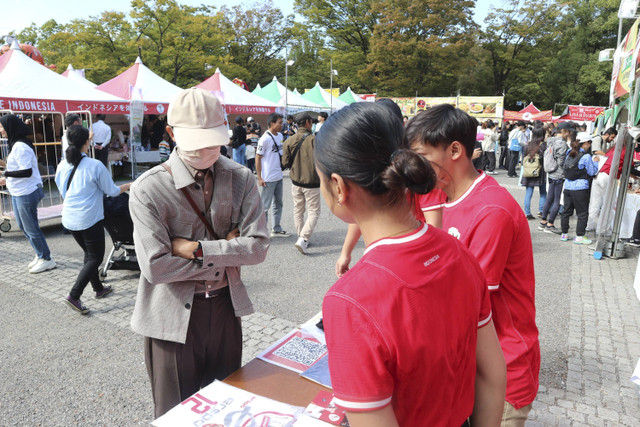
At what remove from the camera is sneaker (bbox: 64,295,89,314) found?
442 centimetres

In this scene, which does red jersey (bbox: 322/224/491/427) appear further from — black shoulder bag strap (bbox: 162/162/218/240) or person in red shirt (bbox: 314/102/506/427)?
black shoulder bag strap (bbox: 162/162/218/240)

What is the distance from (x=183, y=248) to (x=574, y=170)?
7.38m

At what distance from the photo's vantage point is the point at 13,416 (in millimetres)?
2969

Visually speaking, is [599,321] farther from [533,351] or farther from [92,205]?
[92,205]

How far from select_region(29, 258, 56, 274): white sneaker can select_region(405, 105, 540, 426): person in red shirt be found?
18.6 feet

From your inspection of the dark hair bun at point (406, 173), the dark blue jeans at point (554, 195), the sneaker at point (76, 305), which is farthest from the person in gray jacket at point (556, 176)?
the dark hair bun at point (406, 173)

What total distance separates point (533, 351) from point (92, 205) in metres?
4.30

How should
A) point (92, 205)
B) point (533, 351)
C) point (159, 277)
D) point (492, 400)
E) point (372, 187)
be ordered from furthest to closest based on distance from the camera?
point (92, 205) → point (159, 277) → point (533, 351) → point (492, 400) → point (372, 187)

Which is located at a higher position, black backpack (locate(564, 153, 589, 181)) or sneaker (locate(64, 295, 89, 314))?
black backpack (locate(564, 153, 589, 181))

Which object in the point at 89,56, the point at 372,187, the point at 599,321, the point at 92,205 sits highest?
the point at 89,56

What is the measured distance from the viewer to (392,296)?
92 cm

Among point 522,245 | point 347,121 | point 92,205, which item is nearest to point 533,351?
point 522,245

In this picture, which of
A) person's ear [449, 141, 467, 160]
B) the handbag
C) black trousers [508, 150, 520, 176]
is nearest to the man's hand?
person's ear [449, 141, 467, 160]

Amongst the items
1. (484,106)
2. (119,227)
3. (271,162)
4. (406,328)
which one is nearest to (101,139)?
(271,162)
